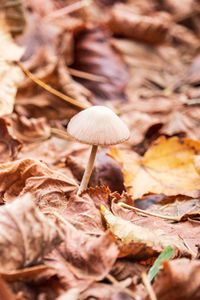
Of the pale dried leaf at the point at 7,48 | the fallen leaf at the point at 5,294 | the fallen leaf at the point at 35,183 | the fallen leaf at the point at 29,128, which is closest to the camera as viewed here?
the fallen leaf at the point at 5,294

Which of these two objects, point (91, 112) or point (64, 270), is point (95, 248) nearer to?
point (64, 270)

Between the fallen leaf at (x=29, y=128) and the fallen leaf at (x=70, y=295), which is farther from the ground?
the fallen leaf at (x=70, y=295)

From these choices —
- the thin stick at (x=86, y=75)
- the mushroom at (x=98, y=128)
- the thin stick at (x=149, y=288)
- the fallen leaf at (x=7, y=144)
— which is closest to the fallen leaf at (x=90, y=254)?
the thin stick at (x=149, y=288)

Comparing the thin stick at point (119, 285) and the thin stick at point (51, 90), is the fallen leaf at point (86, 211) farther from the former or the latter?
the thin stick at point (51, 90)

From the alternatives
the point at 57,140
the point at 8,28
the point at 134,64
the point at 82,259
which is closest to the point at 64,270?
the point at 82,259

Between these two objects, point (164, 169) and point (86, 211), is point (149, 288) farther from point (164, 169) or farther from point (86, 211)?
point (164, 169)

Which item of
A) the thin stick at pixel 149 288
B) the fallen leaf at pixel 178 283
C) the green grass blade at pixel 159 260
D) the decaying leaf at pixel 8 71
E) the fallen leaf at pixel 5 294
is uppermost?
the decaying leaf at pixel 8 71

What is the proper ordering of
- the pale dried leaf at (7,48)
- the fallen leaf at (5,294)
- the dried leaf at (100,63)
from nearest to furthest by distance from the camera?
1. the fallen leaf at (5,294)
2. the pale dried leaf at (7,48)
3. the dried leaf at (100,63)

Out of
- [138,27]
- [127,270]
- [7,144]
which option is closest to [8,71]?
[7,144]
